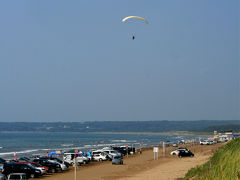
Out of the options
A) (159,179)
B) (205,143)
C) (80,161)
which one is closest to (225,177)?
(159,179)

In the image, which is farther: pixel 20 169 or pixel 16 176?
pixel 20 169

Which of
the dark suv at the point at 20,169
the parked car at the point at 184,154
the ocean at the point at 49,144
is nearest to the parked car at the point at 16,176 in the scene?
the dark suv at the point at 20,169

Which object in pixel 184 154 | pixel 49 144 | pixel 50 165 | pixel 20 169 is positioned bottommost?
pixel 49 144

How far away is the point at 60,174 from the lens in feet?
122

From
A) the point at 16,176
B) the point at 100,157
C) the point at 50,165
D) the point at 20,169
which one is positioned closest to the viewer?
the point at 16,176

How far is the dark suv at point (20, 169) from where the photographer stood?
32.5 meters

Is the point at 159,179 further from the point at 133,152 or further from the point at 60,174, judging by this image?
the point at 133,152

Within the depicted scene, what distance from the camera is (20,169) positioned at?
32688mm

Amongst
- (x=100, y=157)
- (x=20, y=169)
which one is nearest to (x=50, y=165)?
(x=20, y=169)

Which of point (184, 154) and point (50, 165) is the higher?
point (50, 165)

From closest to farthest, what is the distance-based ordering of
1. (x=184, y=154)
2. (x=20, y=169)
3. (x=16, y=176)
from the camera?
(x=16, y=176)
(x=20, y=169)
(x=184, y=154)

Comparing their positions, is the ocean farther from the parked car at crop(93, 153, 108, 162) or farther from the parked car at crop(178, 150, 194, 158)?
the parked car at crop(178, 150, 194, 158)

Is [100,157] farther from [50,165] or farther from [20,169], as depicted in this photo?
[20,169]

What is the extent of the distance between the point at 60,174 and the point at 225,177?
25.0 metres
